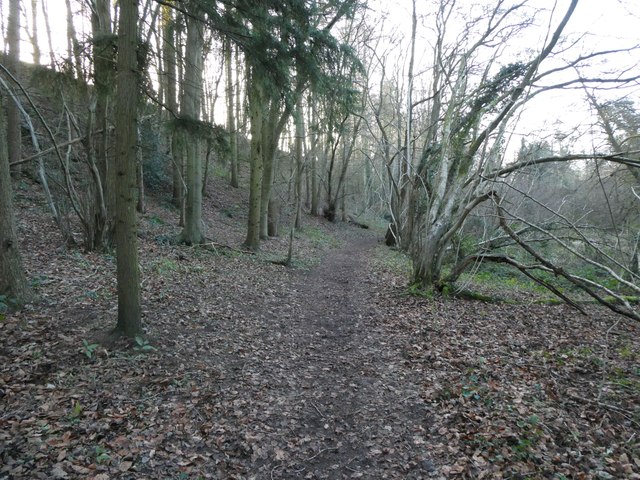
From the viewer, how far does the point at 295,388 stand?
16.9ft

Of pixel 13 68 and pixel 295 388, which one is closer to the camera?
pixel 295 388

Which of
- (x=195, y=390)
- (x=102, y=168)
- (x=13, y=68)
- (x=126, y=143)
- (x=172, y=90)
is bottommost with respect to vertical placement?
(x=195, y=390)

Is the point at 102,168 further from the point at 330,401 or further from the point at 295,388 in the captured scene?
the point at 330,401

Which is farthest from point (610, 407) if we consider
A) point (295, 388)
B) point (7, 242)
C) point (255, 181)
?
point (255, 181)

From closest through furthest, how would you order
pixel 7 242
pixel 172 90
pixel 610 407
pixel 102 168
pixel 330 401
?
pixel 610 407, pixel 330 401, pixel 7 242, pixel 102 168, pixel 172 90

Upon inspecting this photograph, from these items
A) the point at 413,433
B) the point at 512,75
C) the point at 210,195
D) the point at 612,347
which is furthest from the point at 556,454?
the point at 210,195

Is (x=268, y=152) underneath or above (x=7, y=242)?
above

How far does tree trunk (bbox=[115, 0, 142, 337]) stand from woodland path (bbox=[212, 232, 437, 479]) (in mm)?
2149

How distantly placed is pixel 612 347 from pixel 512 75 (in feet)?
25.2

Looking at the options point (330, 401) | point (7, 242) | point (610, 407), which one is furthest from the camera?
point (7, 242)

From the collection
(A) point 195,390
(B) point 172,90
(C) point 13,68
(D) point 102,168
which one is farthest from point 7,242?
(B) point 172,90

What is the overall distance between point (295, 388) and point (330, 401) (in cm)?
55

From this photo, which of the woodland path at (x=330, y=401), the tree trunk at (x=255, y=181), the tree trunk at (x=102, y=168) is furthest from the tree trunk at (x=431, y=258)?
the tree trunk at (x=102, y=168)

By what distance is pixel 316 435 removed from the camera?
424cm
